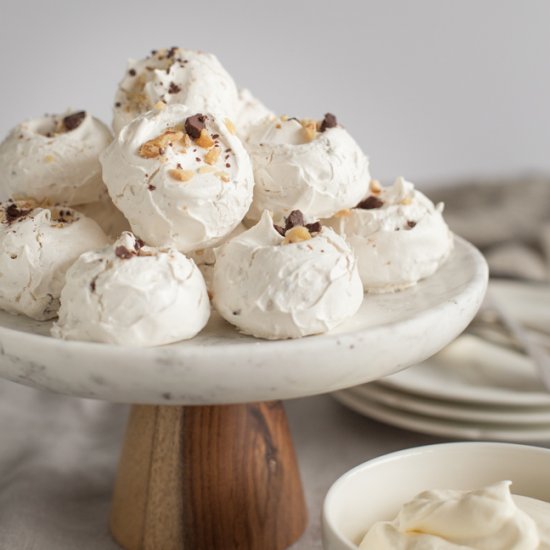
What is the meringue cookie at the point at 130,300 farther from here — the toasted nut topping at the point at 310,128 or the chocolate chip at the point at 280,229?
the toasted nut topping at the point at 310,128

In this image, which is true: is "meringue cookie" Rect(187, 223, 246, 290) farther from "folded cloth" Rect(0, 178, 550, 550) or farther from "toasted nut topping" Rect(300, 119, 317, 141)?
"folded cloth" Rect(0, 178, 550, 550)

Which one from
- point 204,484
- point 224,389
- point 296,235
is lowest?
point 204,484

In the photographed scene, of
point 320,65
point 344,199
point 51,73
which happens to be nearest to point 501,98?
point 320,65

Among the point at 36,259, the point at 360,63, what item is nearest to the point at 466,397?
the point at 36,259

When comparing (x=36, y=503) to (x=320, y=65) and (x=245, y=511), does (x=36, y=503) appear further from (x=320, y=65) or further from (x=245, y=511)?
(x=320, y=65)

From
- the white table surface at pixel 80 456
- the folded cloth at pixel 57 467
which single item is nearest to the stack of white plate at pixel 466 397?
the white table surface at pixel 80 456

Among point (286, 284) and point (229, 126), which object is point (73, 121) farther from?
point (286, 284)

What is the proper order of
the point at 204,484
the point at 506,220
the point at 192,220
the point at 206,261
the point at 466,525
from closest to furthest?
1. the point at 466,525
2. the point at 192,220
3. the point at 206,261
4. the point at 204,484
5. the point at 506,220
